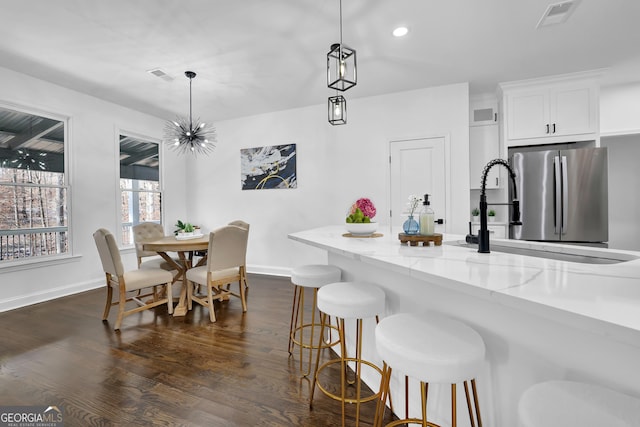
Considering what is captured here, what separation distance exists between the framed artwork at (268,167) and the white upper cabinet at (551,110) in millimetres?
3118

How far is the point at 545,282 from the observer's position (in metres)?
0.86

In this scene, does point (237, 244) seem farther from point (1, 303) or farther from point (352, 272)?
point (1, 303)

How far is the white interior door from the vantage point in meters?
3.91

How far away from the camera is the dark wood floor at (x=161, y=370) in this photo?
5.30ft

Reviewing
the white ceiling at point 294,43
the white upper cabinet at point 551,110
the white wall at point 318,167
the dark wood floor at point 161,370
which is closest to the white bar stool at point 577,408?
the dark wood floor at point 161,370

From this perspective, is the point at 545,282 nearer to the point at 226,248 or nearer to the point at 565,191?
the point at 226,248

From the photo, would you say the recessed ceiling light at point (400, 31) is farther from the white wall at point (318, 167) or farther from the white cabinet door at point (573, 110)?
the white cabinet door at point (573, 110)

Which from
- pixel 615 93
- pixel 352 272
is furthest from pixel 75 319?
pixel 615 93

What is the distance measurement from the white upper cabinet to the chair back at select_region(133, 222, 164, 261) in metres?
5.05

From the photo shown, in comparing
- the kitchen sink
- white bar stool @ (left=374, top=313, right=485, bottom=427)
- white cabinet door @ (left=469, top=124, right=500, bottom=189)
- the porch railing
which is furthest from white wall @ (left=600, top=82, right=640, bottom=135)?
the porch railing

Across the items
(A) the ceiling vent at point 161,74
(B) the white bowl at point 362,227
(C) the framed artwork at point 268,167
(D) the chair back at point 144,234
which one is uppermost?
(A) the ceiling vent at point 161,74

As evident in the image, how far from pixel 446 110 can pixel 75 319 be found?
501 cm

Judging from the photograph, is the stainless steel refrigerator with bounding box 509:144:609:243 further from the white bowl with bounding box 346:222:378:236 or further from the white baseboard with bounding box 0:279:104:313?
the white baseboard with bounding box 0:279:104:313

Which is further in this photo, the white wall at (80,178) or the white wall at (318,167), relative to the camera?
the white wall at (318,167)
